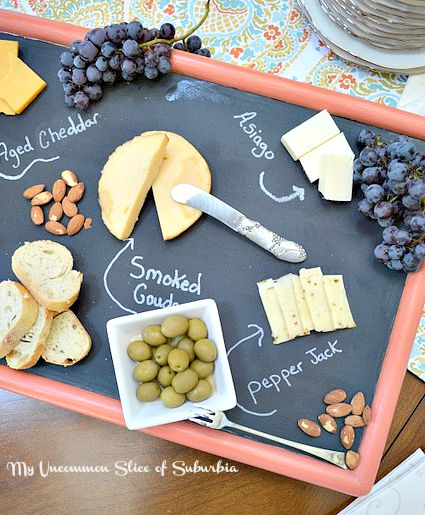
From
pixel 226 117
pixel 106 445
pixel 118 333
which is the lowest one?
pixel 106 445

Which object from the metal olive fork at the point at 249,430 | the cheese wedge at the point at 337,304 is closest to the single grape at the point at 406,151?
the cheese wedge at the point at 337,304

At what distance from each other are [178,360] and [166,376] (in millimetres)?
34

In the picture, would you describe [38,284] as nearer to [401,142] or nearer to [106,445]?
[106,445]

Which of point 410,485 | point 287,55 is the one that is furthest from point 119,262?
point 410,485

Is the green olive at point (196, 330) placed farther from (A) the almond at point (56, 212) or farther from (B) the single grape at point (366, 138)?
(B) the single grape at point (366, 138)

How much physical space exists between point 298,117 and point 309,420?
484 millimetres

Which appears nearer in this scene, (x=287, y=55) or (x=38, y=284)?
(x=38, y=284)

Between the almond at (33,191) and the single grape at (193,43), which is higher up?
the single grape at (193,43)

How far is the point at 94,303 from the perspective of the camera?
2.96ft

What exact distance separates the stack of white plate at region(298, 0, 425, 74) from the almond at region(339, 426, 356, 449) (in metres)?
0.61

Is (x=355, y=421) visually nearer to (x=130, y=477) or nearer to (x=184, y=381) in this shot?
(x=184, y=381)

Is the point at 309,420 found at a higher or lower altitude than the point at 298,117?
lower

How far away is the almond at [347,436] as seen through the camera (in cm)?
85

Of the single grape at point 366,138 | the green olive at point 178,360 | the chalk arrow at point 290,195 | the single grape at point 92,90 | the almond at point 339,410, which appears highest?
the single grape at point 366,138
